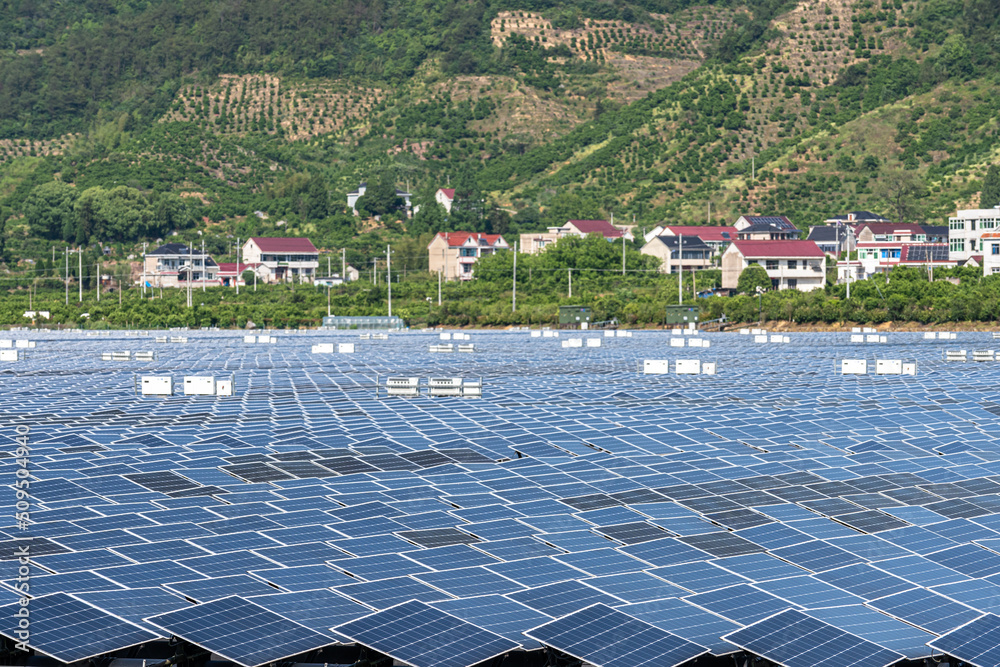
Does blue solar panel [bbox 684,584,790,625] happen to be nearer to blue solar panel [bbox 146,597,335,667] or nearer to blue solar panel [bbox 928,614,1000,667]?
blue solar panel [bbox 928,614,1000,667]

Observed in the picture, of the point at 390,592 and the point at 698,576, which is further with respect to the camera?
the point at 698,576

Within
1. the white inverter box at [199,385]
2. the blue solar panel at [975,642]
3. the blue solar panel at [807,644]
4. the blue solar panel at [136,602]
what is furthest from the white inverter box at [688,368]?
the blue solar panel at [136,602]

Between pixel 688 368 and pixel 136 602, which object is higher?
pixel 688 368

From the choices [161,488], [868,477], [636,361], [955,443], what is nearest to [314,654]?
[161,488]

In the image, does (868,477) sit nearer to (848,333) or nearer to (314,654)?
(314,654)

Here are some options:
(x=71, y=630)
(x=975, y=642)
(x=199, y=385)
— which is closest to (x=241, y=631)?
(x=71, y=630)

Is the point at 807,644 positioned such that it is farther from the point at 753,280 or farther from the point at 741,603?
the point at 753,280

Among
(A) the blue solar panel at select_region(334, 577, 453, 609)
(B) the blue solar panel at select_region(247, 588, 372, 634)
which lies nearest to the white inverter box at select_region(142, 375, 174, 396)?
(A) the blue solar panel at select_region(334, 577, 453, 609)
